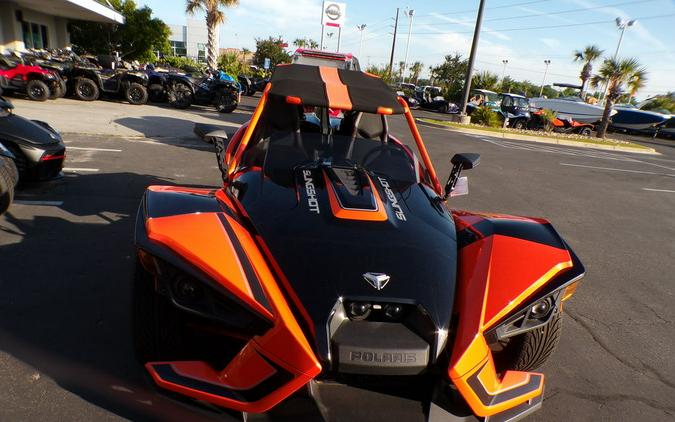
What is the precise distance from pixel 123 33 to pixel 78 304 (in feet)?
115

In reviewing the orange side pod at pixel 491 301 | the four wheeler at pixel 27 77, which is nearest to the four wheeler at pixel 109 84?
the four wheeler at pixel 27 77

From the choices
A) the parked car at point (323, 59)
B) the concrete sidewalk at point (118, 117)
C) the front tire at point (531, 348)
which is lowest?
the concrete sidewalk at point (118, 117)

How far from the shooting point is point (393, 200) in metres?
2.58

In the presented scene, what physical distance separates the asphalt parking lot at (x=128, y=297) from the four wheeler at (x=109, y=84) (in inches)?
239

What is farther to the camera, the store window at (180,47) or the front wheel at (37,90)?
the store window at (180,47)

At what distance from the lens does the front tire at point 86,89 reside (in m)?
13.1

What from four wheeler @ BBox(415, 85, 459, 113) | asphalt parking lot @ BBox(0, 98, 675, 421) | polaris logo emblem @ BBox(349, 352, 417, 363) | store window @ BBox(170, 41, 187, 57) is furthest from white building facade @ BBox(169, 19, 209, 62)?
polaris logo emblem @ BBox(349, 352, 417, 363)

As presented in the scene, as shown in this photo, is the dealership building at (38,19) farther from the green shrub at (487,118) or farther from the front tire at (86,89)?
the green shrub at (487,118)

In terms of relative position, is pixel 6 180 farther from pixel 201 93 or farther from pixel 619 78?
pixel 619 78

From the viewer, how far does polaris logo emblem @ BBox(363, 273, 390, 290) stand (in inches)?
72.3

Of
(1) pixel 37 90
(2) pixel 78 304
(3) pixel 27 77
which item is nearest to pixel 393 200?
(2) pixel 78 304

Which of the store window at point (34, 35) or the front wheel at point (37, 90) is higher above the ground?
the store window at point (34, 35)

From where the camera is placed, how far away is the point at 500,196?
7.32m

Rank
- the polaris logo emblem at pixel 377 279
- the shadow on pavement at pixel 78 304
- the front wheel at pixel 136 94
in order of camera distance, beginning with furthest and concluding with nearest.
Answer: the front wheel at pixel 136 94, the shadow on pavement at pixel 78 304, the polaris logo emblem at pixel 377 279
